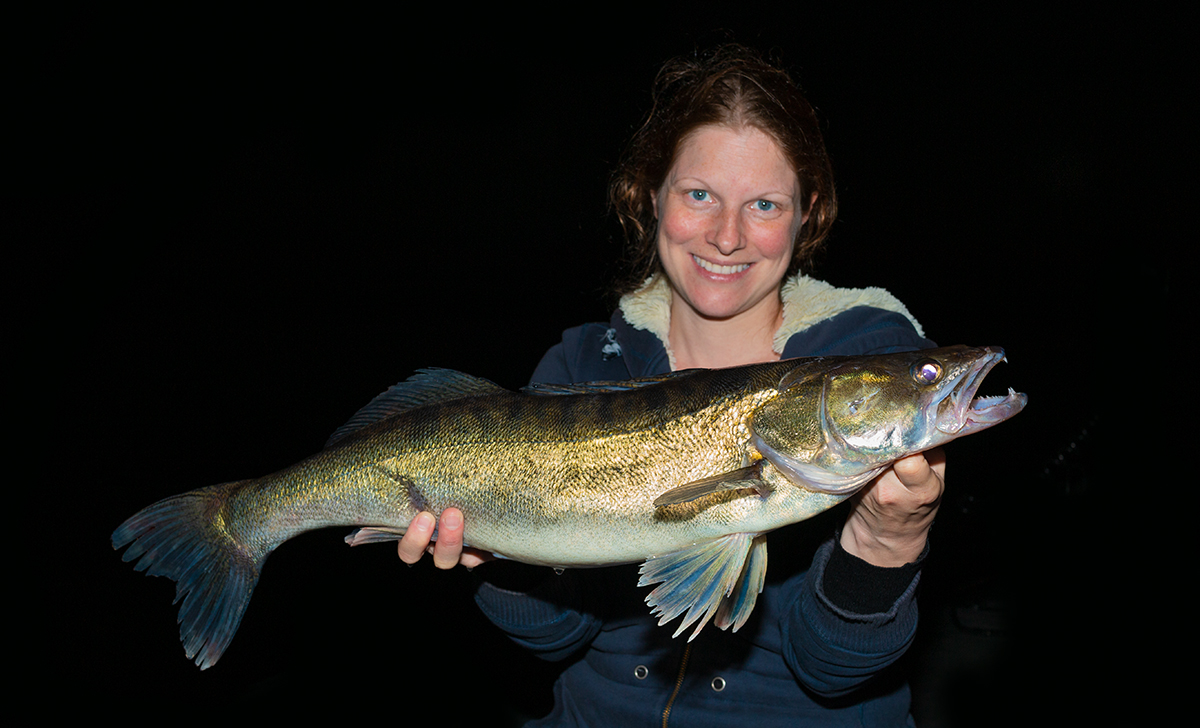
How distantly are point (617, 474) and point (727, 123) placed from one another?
43.0 inches

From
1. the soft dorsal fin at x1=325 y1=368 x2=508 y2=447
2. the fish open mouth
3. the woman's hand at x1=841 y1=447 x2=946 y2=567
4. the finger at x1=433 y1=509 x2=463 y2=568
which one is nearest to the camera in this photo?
the fish open mouth

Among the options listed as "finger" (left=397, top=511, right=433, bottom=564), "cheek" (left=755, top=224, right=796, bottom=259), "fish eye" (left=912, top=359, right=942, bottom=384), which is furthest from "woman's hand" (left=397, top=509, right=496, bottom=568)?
"cheek" (left=755, top=224, right=796, bottom=259)

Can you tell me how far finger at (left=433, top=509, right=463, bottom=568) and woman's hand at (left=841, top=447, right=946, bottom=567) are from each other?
852mm

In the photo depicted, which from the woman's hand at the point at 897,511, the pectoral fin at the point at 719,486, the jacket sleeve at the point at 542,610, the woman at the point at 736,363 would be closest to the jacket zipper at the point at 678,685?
the woman at the point at 736,363

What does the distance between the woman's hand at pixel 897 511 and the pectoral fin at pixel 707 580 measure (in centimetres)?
25

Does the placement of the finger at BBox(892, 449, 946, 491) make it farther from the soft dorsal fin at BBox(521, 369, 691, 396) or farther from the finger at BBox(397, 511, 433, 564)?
the finger at BBox(397, 511, 433, 564)

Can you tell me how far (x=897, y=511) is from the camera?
1.40 m

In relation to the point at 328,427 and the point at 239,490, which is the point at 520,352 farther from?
the point at 239,490

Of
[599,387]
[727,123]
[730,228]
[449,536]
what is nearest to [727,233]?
[730,228]

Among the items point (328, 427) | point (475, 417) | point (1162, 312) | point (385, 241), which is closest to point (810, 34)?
point (1162, 312)

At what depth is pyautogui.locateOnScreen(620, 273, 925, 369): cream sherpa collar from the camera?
1.93 m

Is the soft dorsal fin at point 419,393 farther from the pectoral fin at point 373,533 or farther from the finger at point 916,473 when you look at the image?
the finger at point 916,473

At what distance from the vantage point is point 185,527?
5.38 feet

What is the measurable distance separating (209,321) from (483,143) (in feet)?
11.9
